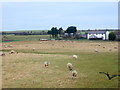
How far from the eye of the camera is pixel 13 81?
14.3 m

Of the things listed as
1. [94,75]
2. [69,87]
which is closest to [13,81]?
[69,87]

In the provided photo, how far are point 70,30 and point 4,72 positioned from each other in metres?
87.2

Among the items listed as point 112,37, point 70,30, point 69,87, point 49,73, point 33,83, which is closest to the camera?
point 69,87

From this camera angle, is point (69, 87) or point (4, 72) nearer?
point (69, 87)

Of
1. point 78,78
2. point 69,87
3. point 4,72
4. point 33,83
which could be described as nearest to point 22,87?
point 33,83

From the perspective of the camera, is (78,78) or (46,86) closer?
(46,86)

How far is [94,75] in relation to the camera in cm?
1608

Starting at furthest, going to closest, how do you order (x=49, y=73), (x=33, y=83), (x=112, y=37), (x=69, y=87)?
(x=112, y=37) < (x=49, y=73) < (x=33, y=83) < (x=69, y=87)

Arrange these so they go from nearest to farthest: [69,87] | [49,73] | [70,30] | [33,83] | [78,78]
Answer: [69,87], [33,83], [78,78], [49,73], [70,30]

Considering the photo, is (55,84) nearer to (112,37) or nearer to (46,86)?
(46,86)

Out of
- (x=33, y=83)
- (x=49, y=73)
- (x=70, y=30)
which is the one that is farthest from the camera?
(x=70, y=30)

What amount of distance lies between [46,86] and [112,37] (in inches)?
2752

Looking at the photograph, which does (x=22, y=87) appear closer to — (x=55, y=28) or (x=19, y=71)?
(x=19, y=71)

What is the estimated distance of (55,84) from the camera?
1348 cm
